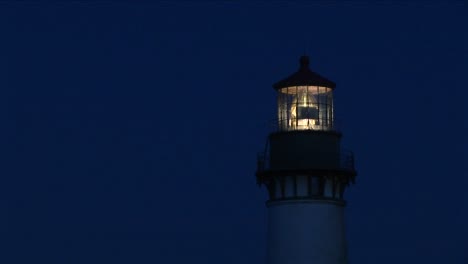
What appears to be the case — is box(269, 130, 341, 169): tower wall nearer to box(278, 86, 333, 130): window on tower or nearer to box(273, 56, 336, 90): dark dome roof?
box(278, 86, 333, 130): window on tower

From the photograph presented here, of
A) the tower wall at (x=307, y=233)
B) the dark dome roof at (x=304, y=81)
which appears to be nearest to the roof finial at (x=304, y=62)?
the dark dome roof at (x=304, y=81)

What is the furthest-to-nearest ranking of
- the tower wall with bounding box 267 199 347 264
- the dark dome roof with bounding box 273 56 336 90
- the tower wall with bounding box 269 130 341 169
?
the dark dome roof with bounding box 273 56 336 90, the tower wall with bounding box 269 130 341 169, the tower wall with bounding box 267 199 347 264

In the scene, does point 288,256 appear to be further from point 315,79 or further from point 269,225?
point 315,79

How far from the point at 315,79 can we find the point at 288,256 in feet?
22.8

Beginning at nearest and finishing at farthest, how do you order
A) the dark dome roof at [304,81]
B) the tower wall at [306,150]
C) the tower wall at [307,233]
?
the tower wall at [307,233]
the tower wall at [306,150]
the dark dome roof at [304,81]

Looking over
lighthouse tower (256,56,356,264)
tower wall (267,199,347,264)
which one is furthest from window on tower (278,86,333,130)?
tower wall (267,199,347,264)

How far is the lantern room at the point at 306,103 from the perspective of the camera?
63156mm

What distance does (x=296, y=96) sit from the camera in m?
63.4

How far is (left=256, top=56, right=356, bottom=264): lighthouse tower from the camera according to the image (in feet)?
203

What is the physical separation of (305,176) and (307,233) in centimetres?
221

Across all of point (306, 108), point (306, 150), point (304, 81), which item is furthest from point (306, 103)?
point (306, 150)

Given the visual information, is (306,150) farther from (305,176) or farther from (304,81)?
Result: (304,81)

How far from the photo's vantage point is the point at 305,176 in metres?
62.4

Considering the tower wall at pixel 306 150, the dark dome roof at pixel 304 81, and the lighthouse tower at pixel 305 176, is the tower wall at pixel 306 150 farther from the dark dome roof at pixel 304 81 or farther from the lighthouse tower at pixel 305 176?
the dark dome roof at pixel 304 81
